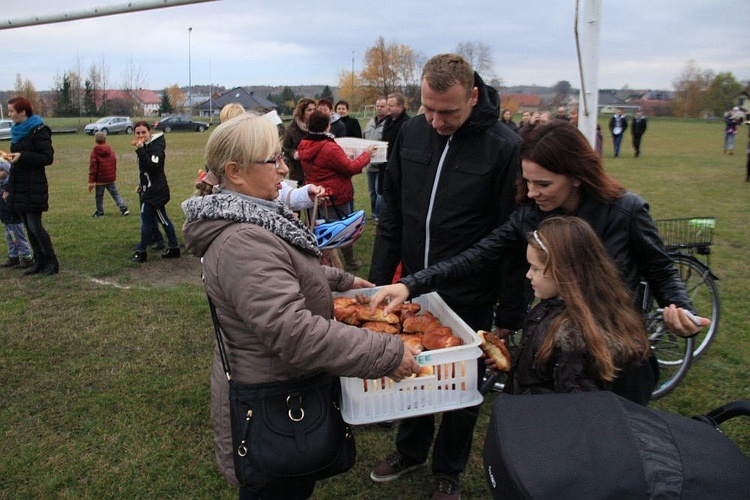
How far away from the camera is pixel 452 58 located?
2.66m

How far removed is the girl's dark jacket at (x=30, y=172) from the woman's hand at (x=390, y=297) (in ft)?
19.8

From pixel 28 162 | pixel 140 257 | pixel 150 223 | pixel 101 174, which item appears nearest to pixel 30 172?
pixel 28 162

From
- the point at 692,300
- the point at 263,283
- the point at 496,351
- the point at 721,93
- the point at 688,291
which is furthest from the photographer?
the point at 721,93

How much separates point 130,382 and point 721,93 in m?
61.0

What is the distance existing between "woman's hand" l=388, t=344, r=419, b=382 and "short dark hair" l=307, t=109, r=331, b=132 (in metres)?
4.76

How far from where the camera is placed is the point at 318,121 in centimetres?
646

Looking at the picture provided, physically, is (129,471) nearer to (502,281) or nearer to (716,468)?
(502,281)

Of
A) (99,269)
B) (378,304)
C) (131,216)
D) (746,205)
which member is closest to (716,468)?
(378,304)

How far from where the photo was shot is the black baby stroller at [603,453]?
1.29 meters

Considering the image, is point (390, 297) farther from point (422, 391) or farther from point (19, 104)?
point (19, 104)

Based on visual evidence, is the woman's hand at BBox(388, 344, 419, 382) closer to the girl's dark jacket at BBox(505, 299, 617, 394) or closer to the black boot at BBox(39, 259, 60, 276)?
the girl's dark jacket at BBox(505, 299, 617, 394)

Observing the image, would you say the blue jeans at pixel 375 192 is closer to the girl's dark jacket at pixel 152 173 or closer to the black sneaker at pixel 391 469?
the girl's dark jacket at pixel 152 173

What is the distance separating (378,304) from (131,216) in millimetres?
10083

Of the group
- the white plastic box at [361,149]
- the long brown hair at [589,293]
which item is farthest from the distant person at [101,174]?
the long brown hair at [589,293]
